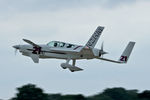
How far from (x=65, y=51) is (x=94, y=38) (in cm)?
354

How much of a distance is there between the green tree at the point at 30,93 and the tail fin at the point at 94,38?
16.6 metres

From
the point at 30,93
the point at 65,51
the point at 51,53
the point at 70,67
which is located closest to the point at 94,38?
the point at 65,51

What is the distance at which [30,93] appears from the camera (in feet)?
357

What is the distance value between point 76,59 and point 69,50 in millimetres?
1660

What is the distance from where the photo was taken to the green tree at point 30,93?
105250 millimetres

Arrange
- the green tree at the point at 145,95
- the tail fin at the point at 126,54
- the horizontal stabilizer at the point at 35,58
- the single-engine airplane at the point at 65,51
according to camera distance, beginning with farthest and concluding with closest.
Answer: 1. the green tree at the point at 145,95
2. the tail fin at the point at 126,54
3. the horizontal stabilizer at the point at 35,58
4. the single-engine airplane at the point at 65,51

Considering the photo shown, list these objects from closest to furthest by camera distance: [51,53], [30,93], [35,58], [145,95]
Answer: [51,53], [35,58], [145,95], [30,93]

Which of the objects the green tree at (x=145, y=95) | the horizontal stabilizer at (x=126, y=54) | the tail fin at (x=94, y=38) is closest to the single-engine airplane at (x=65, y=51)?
the tail fin at (x=94, y=38)

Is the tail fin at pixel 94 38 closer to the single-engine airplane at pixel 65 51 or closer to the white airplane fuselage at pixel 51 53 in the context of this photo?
the single-engine airplane at pixel 65 51

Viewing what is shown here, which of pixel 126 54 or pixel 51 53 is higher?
pixel 51 53

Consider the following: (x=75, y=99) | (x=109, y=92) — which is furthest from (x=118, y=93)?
(x=75, y=99)

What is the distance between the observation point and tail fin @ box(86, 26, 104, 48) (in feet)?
291

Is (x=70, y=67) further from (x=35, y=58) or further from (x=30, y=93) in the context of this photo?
(x=30, y=93)

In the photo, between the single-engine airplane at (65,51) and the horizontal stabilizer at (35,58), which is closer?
the single-engine airplane at (65,51)
